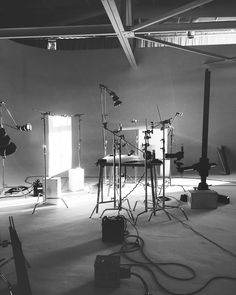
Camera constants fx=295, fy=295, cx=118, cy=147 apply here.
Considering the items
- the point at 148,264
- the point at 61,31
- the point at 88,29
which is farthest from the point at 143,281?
the point at 61,31

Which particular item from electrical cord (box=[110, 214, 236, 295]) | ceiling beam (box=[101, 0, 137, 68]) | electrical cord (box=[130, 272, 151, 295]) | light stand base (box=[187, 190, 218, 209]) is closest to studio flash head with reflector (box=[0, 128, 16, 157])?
electrical cord (box=[110, 214, 236, 295])

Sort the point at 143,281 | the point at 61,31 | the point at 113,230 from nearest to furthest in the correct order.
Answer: the point at 143,281, the point at 113,230, the point at 61,31

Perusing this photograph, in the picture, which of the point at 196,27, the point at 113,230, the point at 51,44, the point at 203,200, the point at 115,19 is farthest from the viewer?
the point at 51,44

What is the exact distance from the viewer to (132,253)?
2.71 metres

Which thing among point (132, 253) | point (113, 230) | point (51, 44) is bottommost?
point (132, 253)

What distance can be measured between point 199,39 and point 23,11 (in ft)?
17.0

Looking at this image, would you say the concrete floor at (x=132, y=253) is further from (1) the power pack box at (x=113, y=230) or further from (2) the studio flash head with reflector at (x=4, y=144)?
(2) the studio flash head with reflector at (x=4, y=144)

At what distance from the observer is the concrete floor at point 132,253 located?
2.16 metres

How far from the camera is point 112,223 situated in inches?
118

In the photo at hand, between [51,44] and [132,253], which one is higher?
[51,44]

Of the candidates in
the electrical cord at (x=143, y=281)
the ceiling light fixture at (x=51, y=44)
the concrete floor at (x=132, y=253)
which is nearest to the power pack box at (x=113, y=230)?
the concrete floor at (x=132, y=253)

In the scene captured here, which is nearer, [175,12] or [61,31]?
[175,12]

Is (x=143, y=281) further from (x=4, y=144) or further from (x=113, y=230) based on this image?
(x=4, y=144)

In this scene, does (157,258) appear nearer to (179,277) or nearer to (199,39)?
(179,277)
